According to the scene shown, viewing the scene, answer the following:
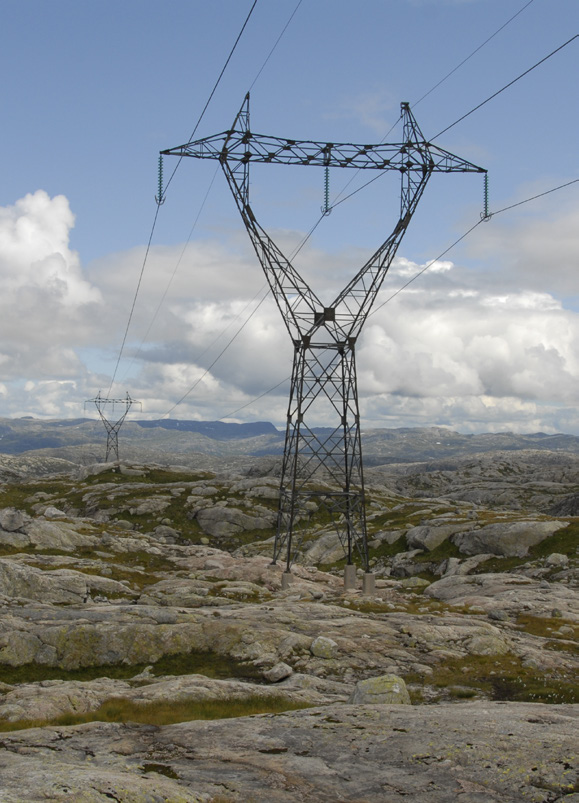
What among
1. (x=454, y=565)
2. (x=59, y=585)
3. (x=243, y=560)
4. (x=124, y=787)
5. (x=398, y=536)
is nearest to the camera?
(x=124, y=787)

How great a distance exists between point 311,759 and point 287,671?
14.9 metres

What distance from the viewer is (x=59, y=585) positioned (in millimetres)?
44469

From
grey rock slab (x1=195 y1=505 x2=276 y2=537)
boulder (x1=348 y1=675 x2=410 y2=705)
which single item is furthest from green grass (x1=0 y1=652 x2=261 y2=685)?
grey rock slab (x1=195 y1=505 x2=276 y2=537)

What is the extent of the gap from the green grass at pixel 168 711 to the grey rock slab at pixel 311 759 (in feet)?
4.36

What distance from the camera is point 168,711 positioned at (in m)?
20.9

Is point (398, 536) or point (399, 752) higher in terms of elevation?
point (399, 752)

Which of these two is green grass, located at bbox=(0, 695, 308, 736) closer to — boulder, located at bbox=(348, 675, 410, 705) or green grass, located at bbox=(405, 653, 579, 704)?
boulder, located at bbox=(348, 675, 410, 705)

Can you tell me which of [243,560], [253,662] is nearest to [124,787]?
[253,662]

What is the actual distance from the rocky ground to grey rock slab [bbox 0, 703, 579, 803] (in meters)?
0.07

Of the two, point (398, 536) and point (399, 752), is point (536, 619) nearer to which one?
point (399, 752)

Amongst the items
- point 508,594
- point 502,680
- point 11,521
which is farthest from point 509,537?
point 11,521

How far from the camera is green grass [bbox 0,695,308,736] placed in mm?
19422

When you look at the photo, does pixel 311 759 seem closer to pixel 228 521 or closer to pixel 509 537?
pixel 509 537

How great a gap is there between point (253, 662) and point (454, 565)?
4517 centimetres
